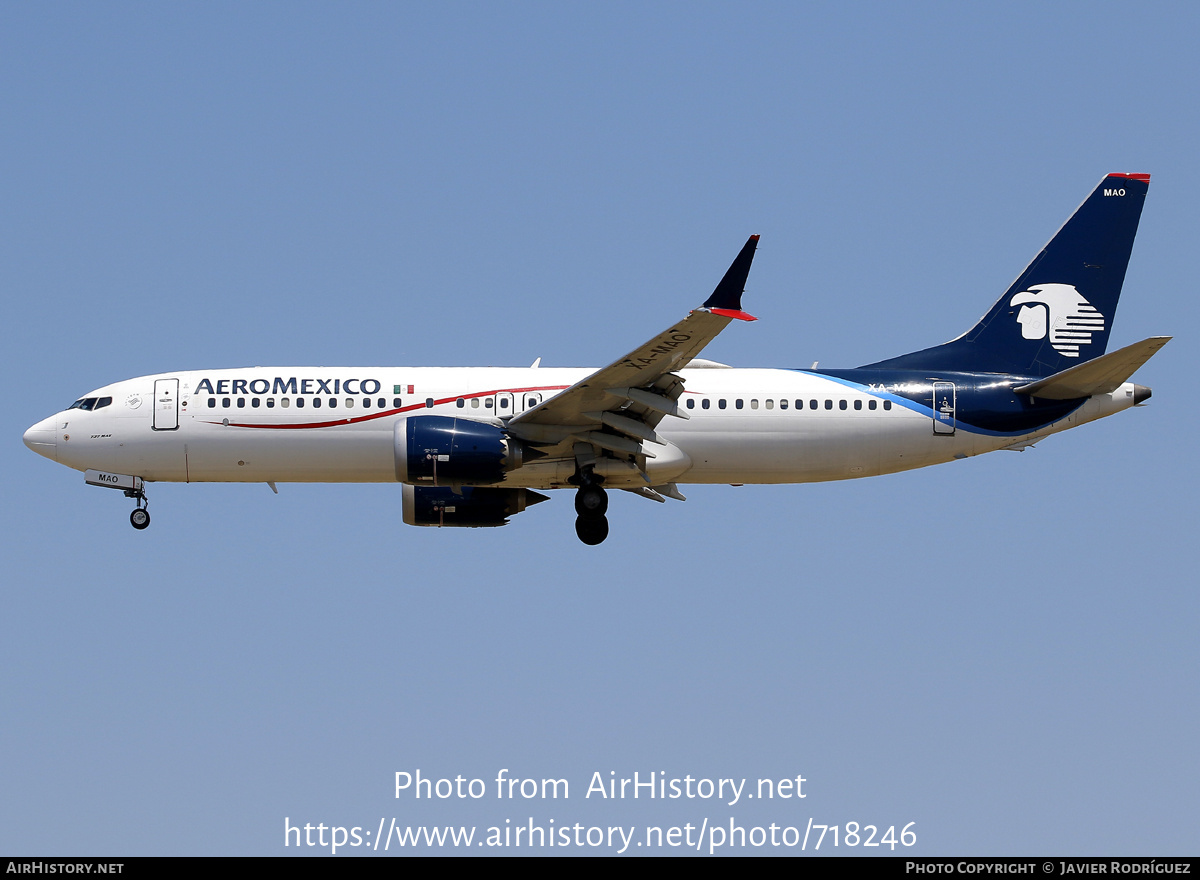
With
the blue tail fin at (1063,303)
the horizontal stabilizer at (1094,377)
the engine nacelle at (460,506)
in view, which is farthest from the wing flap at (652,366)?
the horizontal stabilizer at (1094,377)

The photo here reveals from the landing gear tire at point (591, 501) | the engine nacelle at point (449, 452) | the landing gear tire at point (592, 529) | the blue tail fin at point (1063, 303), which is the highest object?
the blue tail fin at point (1063, 303)

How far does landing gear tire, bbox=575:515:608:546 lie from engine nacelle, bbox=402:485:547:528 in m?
2.33

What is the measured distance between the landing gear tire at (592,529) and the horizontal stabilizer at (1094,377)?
9798 mm

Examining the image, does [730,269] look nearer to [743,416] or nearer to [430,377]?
[743,416]

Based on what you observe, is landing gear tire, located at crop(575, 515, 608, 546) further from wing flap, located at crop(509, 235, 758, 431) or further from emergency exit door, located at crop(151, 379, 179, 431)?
emergency exit door, located at crop(151, 379, 179, 431)

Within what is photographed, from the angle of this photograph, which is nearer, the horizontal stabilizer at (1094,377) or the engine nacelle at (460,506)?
the horizontal stabilizer at (1094,377)

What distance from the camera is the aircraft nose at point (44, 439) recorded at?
3369cm

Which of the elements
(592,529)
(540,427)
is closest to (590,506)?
(592,529)

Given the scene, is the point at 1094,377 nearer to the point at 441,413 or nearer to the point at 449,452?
the point at 449,452

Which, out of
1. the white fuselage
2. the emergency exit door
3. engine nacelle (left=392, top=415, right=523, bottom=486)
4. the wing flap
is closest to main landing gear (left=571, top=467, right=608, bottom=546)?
the white fuselage

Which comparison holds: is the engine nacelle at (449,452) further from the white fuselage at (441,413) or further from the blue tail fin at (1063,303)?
the blue tail fin at (1063,303)

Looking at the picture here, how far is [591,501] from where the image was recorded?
32.6 meters

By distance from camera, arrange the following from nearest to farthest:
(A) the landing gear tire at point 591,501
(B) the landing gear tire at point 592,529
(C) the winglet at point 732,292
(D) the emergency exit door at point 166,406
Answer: (C) the winglet at point 732,292 → (A) the landing gear tire at point 591,501 → (B) the landing gear tire at point 592,529 → (D) the emergency exit door at point 166,406

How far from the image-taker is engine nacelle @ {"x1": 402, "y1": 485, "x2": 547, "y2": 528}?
34.5m
